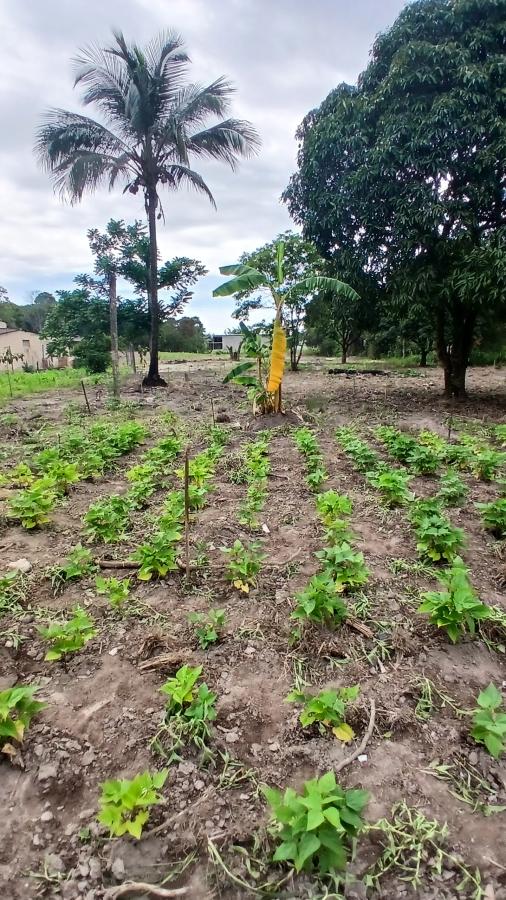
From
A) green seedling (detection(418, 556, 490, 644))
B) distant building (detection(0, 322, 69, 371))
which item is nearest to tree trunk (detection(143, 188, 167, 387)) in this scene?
green seedling (detection(418, 556, 490, 644))

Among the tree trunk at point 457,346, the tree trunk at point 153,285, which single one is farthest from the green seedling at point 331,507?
the tree trunk at point 153,285

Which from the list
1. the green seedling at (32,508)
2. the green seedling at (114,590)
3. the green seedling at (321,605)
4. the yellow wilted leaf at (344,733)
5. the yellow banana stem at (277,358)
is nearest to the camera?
the yellow wilted leaf at (344,733)

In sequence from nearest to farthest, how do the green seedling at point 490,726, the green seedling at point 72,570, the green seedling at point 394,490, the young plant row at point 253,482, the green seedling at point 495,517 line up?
1. the green seedling at point 490,726
2. the green seedling at point 72,570
3. the green seedling at point 495,517
4. the young plant row at point 253,482
5. the green seedling at point 394,490

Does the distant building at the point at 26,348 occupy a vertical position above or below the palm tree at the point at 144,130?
below

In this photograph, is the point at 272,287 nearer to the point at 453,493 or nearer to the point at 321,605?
the point at 453,493

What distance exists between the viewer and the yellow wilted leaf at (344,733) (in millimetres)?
1807

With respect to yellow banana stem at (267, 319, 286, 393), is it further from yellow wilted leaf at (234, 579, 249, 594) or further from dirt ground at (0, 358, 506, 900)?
yellow wilted leaf at (234, 579, 249, 594)

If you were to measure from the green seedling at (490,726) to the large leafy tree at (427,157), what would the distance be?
7773 mm

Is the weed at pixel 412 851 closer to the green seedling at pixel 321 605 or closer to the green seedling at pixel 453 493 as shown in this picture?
the green seedling at pixel 321 605

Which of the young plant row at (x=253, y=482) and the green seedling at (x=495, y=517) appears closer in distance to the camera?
the green seedling at (x=495, y=517)

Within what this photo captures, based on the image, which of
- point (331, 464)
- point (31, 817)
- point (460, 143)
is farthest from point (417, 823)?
point (460, 143)

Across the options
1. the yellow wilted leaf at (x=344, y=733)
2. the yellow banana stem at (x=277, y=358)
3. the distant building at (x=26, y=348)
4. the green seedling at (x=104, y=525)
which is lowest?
the yellow wilted leaf at (x=344, y=733)

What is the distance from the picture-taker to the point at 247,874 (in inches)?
54.3

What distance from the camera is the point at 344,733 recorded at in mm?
1819
